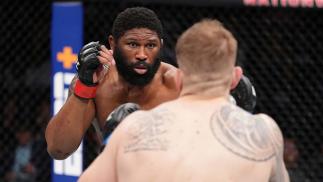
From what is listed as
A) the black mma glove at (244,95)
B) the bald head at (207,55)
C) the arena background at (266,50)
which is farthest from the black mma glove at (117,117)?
the arena background at (266,50)

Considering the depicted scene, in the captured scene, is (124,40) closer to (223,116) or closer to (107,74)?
(107,74)

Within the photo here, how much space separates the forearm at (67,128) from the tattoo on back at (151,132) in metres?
A: 0.94

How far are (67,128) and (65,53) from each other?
1.68 meters

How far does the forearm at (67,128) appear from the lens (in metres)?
3.03

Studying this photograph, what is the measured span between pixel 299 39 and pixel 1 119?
1987 millimetres

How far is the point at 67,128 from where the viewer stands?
3.03 meters

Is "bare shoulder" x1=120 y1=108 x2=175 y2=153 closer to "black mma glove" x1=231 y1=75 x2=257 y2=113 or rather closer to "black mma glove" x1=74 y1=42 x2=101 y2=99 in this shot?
"black mma glove" x1=231 y1=75 x2=257 y2=113

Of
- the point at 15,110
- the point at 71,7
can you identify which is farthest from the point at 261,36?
the point at 15,110

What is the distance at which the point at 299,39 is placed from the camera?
16.1 ft

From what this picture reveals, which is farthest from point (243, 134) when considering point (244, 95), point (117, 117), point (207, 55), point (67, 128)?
point (67, 128)

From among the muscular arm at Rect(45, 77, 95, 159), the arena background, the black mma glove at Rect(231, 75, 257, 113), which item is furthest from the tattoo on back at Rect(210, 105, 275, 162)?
the arena background

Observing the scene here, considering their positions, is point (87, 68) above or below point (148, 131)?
below

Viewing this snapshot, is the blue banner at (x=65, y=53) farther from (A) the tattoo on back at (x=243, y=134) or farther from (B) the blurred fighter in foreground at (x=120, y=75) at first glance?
(A) the tattoo on back at (x=243, y=134)

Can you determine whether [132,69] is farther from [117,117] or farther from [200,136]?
[200,136]
